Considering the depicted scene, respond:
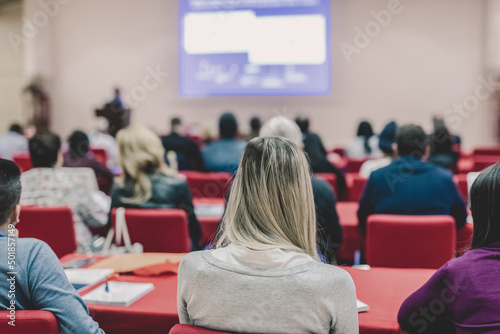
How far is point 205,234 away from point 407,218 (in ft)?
4.60

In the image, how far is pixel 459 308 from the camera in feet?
4.63

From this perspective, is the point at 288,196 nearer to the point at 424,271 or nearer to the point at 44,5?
the point at 424,271

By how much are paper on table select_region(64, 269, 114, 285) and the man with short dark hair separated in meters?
1.63

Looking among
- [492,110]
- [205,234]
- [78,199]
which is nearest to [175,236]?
[205,234]

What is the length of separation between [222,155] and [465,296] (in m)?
4.36

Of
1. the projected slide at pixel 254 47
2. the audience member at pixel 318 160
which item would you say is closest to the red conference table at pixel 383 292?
the audience member at pixel 318 160

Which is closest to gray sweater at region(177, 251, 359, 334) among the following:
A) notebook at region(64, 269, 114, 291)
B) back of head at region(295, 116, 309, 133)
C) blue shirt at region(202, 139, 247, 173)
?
notebook at region(64, 269, 114, 291)

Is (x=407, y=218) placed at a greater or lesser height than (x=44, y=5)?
lesser

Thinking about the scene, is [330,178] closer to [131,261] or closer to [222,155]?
[222,155]

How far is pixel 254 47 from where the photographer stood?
10.4 metres

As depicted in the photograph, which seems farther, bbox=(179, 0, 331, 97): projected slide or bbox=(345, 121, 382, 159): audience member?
bbox=(179, 0, 331, 97): projected slide

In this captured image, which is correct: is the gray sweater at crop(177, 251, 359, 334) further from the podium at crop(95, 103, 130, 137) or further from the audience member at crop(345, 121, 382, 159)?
the podium at crop(95, 103, 130, 137)

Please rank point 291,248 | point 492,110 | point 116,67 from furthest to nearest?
point 116,67 < point 492,110 < point 291,248

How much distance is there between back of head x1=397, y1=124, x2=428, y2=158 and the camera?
10.5 feet
